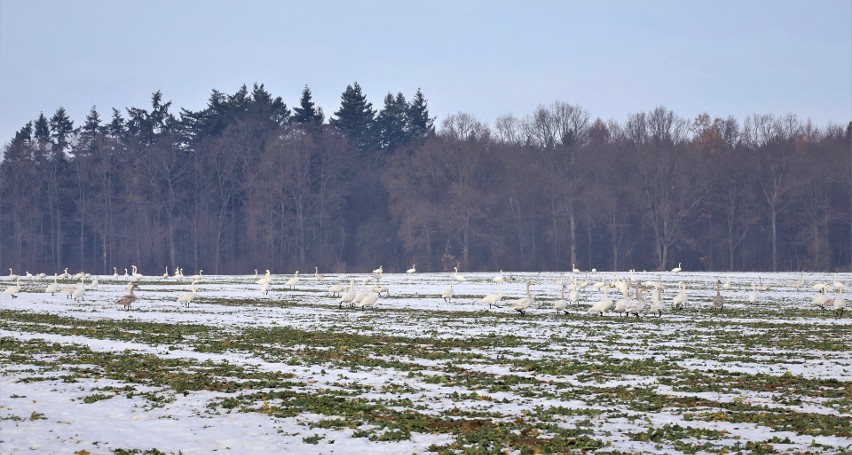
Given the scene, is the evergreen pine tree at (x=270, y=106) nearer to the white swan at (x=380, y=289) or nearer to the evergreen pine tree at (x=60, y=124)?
the evergreen pine tree at (x=60, y=124)

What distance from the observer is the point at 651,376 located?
695 inches

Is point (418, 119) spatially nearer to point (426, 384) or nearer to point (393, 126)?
point (393, 126)

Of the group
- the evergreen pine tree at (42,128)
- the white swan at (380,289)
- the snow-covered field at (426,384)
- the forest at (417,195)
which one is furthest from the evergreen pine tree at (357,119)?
the snow-covered field at (426,384)

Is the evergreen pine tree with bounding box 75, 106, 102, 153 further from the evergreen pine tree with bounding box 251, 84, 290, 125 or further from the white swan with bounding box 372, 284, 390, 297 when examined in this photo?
the white swan with bounding box 372, 284, 390, 297

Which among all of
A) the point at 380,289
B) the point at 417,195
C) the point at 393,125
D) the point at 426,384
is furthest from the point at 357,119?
the point at 426,384

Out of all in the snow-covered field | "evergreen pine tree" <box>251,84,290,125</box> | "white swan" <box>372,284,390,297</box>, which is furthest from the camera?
"evergreen pine tree" <box>251,84,290,125</box>

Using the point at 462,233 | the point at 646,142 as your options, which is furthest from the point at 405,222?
the point at 646,142

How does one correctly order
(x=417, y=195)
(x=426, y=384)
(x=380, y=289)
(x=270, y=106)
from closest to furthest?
(x=426, y=384) < (x=380, y=289) < (x=417, y=195) < (x=270, y=106)

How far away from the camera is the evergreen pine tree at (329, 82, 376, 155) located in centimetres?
11425

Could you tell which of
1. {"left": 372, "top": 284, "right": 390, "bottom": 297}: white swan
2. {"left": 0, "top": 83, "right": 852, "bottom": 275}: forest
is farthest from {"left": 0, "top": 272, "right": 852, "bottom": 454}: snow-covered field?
{"left": 0, "top": 83, "right": 852, "bottom": 275}: forest

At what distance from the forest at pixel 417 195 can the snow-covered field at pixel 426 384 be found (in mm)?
62943

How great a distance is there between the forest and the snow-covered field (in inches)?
2478

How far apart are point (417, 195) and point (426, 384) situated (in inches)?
3081

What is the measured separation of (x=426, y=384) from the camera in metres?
17.0
